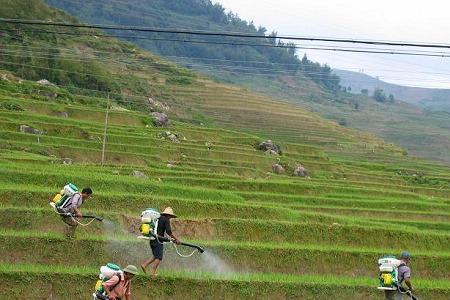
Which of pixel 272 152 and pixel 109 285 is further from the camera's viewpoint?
pixel 272 152

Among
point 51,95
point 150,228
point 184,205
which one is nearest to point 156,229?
point 150,228

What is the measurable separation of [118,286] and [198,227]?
8451 mm

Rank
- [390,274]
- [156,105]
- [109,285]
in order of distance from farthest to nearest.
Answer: [156,105]
[390,274]
[109,285]

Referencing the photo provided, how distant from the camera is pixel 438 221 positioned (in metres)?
31.0

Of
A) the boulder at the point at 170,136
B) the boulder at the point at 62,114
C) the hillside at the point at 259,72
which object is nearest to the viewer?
the boulder at the point at 170,136

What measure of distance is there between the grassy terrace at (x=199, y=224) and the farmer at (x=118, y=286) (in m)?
2.60

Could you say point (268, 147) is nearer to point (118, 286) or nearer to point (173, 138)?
point (173, 138)

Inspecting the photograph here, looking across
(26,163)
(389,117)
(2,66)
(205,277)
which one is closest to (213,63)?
(389,117)

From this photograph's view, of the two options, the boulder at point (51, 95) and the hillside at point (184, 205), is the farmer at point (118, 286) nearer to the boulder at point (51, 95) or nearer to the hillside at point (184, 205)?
the hillside at point (184, 205)

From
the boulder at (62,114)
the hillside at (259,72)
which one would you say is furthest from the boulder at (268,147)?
the hillside at (259,72)

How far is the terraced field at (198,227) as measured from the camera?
47.5 ft

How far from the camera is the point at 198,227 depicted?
19.2 m

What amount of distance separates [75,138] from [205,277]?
24.2 metres

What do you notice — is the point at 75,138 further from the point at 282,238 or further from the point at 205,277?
the point at 205,277
